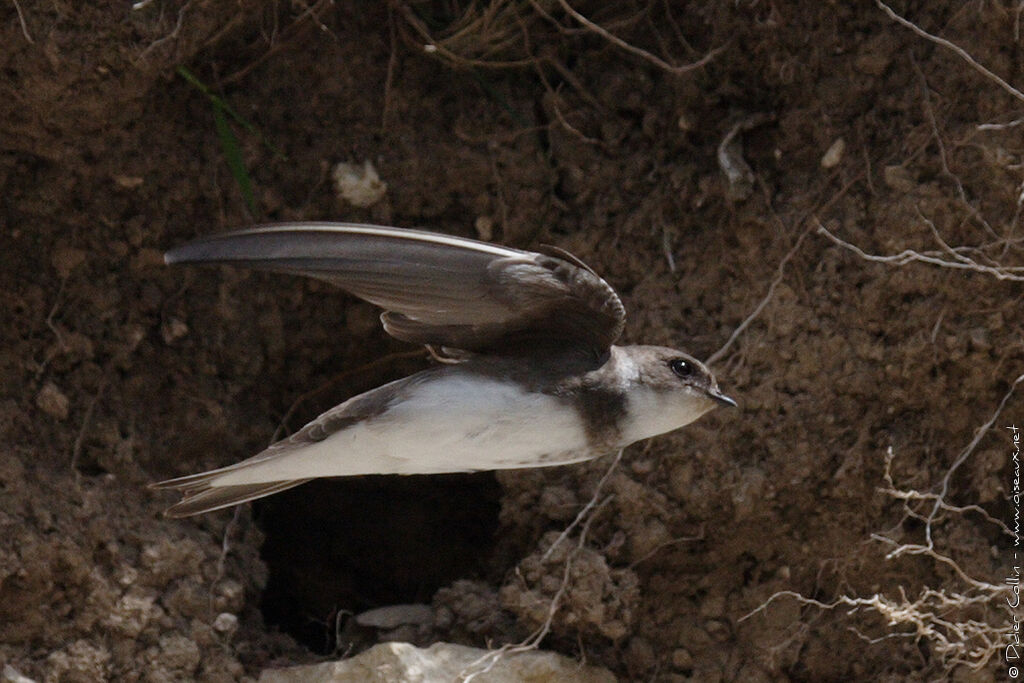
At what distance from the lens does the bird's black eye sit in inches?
101

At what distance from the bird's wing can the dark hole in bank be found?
3.52 feet

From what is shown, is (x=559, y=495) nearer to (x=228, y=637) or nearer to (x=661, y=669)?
(x=661, y=669)

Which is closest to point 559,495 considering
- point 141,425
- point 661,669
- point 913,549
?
point 661,669

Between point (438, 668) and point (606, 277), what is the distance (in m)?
1.05

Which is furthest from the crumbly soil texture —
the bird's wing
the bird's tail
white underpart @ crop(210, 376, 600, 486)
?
the bird's wing

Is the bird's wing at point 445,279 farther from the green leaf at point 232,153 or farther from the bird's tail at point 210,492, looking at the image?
the green leaf at point 232,153

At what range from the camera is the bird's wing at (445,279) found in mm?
2164

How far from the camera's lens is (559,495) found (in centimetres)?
299

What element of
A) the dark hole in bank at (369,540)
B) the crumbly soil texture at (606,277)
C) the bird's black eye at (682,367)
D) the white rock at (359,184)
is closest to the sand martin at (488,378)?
the bird's black eye at (682,367)

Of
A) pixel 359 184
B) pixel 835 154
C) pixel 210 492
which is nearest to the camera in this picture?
pixel 210 492

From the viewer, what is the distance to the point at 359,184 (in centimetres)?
313

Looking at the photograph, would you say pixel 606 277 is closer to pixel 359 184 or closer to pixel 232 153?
pixel 359 184

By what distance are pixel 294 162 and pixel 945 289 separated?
1.62 meters

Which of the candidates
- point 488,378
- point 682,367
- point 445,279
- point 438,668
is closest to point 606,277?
point 682,367
